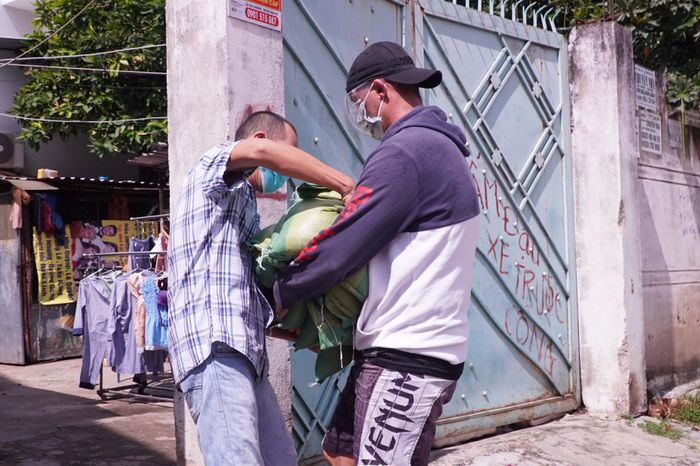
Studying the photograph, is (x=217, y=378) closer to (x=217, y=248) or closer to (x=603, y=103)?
(x=217, y=248)

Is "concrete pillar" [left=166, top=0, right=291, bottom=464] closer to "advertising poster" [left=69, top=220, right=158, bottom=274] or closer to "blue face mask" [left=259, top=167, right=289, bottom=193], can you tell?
"blue face mask" [left=259, top=167, right=289, bottom=193]

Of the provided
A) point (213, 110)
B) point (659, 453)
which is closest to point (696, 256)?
point (659, 453)

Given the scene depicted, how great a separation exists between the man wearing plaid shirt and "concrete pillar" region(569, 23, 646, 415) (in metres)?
4.18

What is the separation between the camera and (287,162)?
2.39 metres

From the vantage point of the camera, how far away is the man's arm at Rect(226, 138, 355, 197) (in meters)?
2.39

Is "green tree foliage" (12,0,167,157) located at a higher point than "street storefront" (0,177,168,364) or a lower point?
higher

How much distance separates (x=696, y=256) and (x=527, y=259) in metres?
2.78

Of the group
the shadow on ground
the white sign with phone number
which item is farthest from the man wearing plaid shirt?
the shadow on ground

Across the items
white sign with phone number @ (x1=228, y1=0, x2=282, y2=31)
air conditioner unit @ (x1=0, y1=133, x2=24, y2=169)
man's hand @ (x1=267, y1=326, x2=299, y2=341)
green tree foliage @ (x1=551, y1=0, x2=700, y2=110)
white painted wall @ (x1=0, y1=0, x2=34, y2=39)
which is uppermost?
white painted wall @ (x1=0, y1=0, x2=34, y2=39)

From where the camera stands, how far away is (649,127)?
704 centimetres

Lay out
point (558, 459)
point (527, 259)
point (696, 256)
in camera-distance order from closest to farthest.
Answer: point (558, 459)
point (527, 259)
point (696, 256)

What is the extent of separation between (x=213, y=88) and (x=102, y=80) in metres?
7.34

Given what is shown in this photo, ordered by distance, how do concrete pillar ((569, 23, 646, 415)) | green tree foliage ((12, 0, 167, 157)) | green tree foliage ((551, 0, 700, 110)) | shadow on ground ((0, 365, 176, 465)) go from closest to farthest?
1. shadow on ground ((0, 365, 176, 465))
2. concrete pillar ((569, 23, 646, 415))
3. green tree foliage ((551, 0, 700, 110))
4. green tree foliage ((12, 0, 167, 157))

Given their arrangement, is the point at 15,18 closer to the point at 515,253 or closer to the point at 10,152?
the point at 10,152
